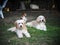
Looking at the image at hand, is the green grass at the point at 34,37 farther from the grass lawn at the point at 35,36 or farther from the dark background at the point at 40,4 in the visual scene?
the dark background at the point at 40,4

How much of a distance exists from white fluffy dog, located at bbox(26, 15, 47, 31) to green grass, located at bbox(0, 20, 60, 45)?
0.07ft

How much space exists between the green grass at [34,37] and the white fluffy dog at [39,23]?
A: 0.07ft

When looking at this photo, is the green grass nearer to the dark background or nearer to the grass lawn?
the grass lawn

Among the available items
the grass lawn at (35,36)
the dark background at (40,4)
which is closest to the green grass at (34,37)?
the grass lawn at (35,36)

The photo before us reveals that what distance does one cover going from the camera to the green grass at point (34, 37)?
47.8 inches

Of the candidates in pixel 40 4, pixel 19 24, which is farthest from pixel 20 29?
pixel 40 4

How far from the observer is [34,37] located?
1.23m

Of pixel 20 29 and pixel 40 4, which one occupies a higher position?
pixel 40 4

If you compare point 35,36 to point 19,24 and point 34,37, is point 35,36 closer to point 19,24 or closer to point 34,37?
point 34,37

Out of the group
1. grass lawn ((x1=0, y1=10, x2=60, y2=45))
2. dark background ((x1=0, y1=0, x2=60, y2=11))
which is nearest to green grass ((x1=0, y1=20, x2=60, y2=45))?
grass lawn ((x1=0, y1=10, x2=60, y2=45))

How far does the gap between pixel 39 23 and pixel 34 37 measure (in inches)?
3.5

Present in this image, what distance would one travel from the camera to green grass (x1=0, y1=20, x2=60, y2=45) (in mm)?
1215

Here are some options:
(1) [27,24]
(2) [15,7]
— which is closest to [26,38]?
(1) [27,24]

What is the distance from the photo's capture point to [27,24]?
4.09ft
